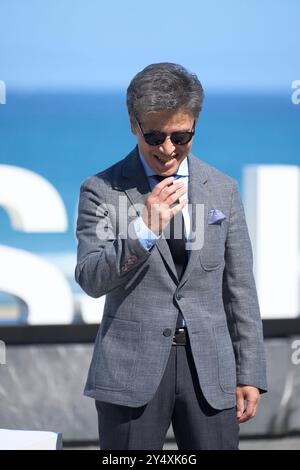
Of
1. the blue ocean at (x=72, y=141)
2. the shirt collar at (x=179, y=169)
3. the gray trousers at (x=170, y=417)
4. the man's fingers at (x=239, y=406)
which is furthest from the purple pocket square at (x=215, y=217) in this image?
the blue ocean at (x=72, y=141)

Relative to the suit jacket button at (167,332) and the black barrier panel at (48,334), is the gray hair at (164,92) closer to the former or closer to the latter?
the suit jacket button at (167,332)

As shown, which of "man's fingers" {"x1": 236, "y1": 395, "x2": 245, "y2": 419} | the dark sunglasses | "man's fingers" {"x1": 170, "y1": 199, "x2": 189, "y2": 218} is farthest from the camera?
"man's fingers" {"x1": 236, "y1": 395, "x2": 245, "y2": 419}

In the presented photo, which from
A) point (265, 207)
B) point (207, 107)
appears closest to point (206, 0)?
point (207, 107)

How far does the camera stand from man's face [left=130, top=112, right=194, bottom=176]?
104 inches

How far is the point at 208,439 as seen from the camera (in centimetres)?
274

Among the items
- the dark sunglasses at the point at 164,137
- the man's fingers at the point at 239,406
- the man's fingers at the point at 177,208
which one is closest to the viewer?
the man's fingers at the point at 177,208

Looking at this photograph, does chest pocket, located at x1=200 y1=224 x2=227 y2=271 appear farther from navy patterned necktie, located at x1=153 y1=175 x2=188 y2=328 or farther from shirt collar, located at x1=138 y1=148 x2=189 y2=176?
shirt collar, located at x1=138 y1=148 x2=189 y2=176

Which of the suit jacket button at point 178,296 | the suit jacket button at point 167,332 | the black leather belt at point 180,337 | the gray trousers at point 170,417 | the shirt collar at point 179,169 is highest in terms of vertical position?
the shirt collar at point 179,169

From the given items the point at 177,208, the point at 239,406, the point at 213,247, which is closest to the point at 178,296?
the point at 213,247

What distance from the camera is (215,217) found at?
2799mm

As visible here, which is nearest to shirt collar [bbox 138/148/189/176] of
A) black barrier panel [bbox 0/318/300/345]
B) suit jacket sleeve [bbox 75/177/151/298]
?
suit jacket sleeve [bbox 75/177/151/298]

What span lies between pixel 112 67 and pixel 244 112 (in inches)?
30.9

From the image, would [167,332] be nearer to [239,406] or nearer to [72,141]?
[239,406]

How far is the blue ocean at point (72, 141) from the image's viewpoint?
5039 mm
